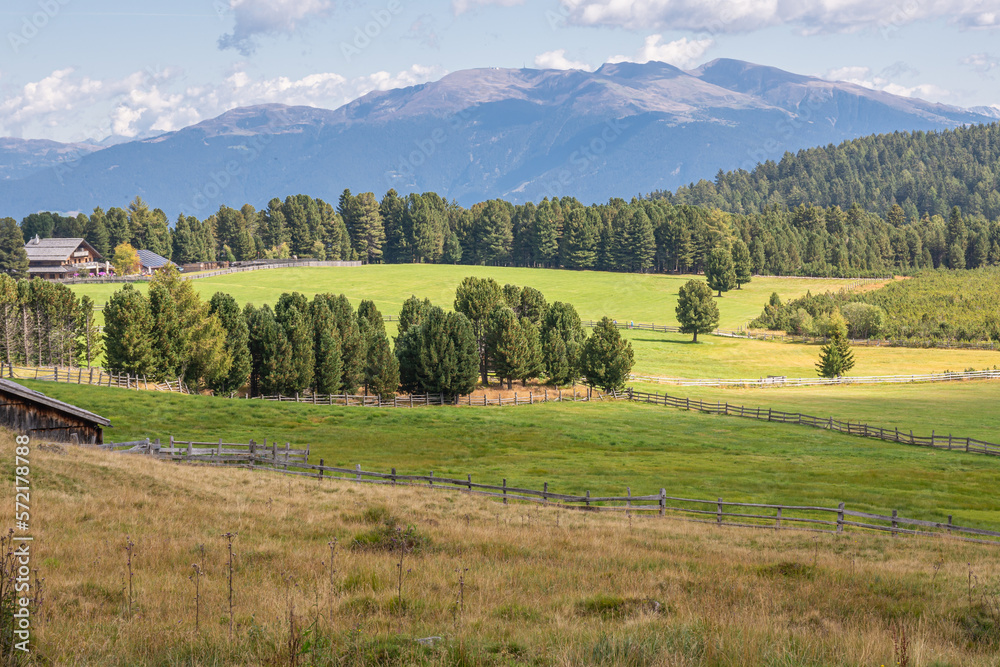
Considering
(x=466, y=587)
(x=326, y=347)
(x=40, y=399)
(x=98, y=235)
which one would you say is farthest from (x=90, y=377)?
(x=98, y=235)

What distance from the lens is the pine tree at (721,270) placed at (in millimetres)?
154750

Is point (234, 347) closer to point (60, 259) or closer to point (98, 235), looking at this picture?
point (60, 259)

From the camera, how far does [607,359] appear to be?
71.5 metres

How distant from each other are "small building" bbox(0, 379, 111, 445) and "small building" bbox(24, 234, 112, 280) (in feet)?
446

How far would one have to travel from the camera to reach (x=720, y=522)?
2730 cm

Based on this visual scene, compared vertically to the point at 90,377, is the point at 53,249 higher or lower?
higher

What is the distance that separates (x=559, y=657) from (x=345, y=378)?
6276cm

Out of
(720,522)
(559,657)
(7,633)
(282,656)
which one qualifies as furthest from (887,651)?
(720,522)

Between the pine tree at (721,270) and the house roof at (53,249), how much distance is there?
129277 mm

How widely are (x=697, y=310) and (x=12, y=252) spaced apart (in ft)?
432

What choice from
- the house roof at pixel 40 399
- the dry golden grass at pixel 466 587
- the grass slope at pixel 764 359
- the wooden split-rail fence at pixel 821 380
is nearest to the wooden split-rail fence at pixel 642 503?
the dry golden grass at pixel 466 587

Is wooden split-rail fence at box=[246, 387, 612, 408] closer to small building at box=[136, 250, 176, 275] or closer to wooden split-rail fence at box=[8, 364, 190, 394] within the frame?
wooden split-rail fence at box=[8, 364, 190, 394]

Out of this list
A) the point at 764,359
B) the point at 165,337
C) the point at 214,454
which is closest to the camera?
the point at 214,454

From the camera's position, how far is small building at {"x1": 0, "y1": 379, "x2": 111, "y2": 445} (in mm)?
32375
